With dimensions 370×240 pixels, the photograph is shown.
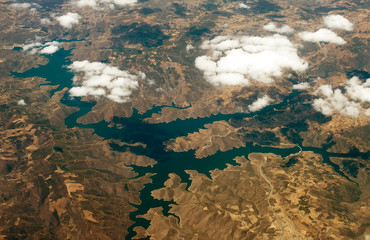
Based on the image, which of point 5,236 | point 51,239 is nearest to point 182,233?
point 51,239

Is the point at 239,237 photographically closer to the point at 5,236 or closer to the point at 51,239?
the point at 51,239

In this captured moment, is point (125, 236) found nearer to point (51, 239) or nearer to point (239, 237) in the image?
point (51, 239)

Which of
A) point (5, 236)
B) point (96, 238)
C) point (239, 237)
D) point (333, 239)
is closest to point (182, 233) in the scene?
point (239, 237)

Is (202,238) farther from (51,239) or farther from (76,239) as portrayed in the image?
(51,239)

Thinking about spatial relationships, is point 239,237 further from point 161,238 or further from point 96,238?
point 96,238

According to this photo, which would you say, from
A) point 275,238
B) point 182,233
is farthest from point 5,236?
point 275,238
